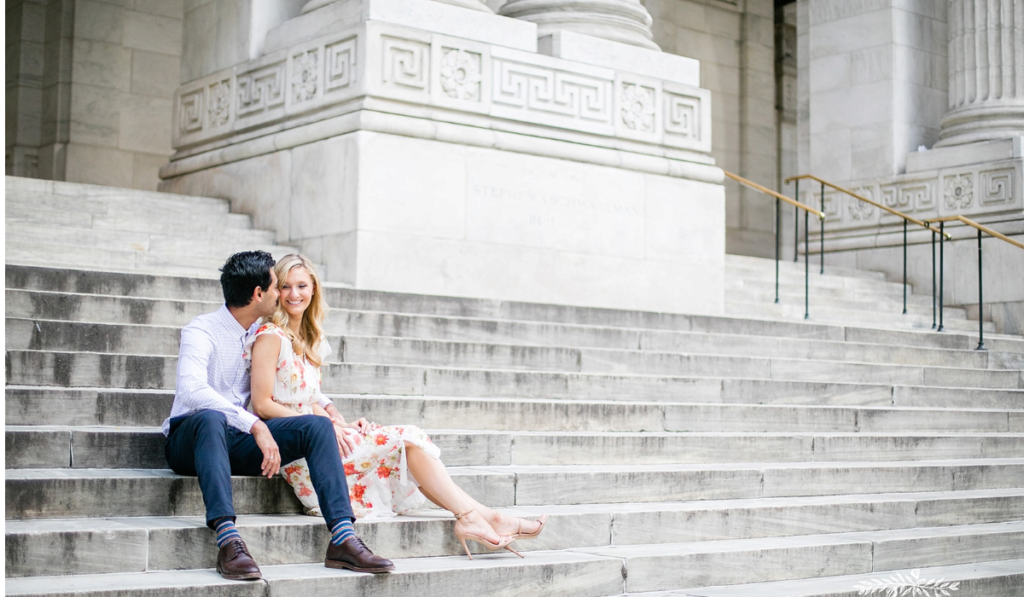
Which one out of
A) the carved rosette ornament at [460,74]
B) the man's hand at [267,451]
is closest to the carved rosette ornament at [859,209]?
the carved rosette ornament at [460,74]

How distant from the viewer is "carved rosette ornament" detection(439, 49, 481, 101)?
33.1 feet

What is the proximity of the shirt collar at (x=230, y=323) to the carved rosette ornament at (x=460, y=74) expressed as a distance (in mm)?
5185

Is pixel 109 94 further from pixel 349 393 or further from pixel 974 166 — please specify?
pixel 974 166

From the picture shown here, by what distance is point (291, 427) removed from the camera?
196 inches

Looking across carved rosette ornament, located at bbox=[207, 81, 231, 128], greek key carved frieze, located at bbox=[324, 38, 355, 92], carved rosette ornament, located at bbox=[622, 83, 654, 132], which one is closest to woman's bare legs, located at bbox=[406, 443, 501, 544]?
greek key carved frieze, located at bbox=[324, 38, 355, 92]

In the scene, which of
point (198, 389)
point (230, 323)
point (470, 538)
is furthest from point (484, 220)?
point (198, 389)

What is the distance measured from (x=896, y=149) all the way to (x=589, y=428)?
10.2 meters

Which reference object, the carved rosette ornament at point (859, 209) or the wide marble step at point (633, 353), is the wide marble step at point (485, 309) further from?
the carved rosette ornament at point (859, 209)

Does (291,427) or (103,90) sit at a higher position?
(103,90)

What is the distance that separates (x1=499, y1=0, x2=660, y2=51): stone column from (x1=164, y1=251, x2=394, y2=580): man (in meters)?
6.40

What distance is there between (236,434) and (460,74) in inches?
225

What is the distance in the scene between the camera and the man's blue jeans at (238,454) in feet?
15.2

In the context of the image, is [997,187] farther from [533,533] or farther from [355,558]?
[355,558]

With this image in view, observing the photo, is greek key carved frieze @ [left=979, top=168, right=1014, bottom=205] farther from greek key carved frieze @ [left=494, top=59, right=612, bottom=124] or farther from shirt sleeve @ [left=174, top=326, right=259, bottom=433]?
shirt sleeve @ [left=174, top=326, right=259, bottom=433]
